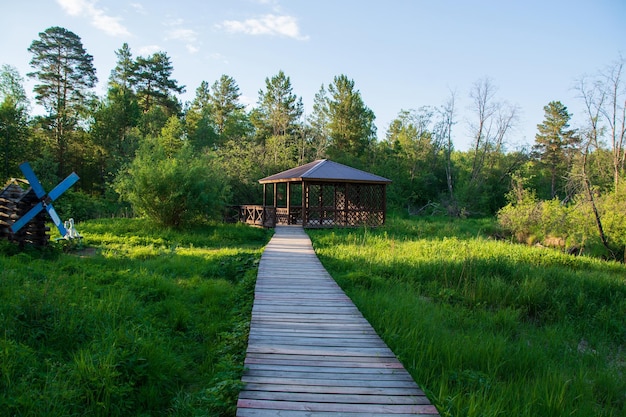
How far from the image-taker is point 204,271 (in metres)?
7.68

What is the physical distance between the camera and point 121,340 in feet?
12.0

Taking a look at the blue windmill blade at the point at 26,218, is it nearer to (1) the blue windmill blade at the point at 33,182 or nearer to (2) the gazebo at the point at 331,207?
(1) the blue windmill blade at the point at 33,182

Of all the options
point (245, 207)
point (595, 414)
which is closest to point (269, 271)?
point (595, 414)

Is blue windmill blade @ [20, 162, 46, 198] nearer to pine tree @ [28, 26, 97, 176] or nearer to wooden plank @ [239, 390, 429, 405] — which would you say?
wooden plank @ [239, 390, 429, 405]

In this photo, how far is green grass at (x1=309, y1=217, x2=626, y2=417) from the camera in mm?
3219

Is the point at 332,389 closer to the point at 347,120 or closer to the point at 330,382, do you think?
the point at 330,382

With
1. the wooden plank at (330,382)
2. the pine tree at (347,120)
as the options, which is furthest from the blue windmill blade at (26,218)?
the pine tree at (347,120)

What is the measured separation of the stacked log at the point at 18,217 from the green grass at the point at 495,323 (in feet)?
22.0

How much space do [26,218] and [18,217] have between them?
0.31 metres

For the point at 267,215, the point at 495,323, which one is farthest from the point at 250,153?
the point at 495,323

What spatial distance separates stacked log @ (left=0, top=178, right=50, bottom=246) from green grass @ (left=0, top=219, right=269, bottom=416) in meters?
1.78

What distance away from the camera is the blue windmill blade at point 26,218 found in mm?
8922

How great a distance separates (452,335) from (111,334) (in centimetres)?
355

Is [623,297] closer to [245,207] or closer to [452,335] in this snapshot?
[452,335]
